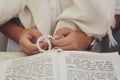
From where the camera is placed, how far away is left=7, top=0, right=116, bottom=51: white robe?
77 centimetres

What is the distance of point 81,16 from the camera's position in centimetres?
77

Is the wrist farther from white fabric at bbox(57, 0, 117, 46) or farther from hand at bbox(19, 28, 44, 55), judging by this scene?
hand at bbox(19, 28, 44, 55)

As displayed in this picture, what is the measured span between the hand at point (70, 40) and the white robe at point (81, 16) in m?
0.02

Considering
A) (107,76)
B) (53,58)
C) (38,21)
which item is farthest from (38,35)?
(107,76)

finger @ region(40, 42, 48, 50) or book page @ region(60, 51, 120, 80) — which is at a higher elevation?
finger @ region(40, 42, 48, 50)

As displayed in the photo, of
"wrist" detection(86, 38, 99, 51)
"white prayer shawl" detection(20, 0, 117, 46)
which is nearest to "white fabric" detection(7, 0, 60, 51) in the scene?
"white prayer shawl" detection(20, 0, 117, 46)

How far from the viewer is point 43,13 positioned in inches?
31.4

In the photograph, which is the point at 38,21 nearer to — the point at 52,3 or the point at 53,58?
the point at 52,3

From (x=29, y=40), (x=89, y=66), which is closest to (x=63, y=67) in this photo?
(x=89, y=66)

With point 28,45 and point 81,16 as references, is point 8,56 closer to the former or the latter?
point 28,45

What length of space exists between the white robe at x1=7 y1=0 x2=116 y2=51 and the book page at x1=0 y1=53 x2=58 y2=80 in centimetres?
14

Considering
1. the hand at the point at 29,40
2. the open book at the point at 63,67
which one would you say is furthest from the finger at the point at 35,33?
the open book at the point at 63,67

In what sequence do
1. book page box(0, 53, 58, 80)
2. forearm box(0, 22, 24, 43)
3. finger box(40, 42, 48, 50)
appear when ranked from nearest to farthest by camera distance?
book page box(0, 53, 58, 80), finger box(40, 42, 48, 50), forearm box(0, 22, 24, 43)

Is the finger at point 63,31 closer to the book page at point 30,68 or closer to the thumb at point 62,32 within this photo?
the thumb at point 62,32
